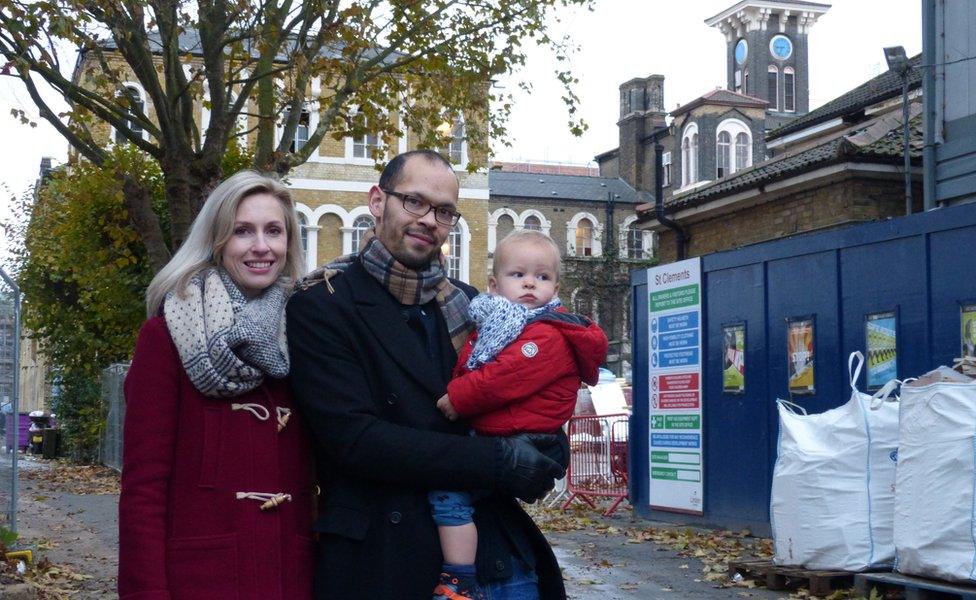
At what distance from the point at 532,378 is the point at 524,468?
0.28m

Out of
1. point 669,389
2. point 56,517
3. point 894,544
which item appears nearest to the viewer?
point 894,544

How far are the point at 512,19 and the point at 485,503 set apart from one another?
13562 millimetres

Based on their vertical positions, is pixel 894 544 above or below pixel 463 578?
below

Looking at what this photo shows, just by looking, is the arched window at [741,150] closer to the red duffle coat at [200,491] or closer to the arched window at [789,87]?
the arched window at [789,87]

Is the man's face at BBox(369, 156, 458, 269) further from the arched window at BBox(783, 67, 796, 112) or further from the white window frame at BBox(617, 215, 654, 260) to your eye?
the arched window at BBox(783, 67, 796, 112)

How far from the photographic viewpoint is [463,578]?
137 inches

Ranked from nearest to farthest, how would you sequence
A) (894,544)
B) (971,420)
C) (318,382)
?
1. (318,382)
2. (971,420)
3. (894,544)

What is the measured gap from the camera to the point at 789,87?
91625mm

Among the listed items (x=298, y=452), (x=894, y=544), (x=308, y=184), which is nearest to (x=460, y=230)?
(x=308, y=184)

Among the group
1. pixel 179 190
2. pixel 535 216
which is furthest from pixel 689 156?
pixel 179 190

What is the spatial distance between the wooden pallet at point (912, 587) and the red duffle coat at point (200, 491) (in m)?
6.12

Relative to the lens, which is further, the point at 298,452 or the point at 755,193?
the point at 755,193

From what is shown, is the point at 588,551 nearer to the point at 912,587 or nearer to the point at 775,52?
the point at 912,587

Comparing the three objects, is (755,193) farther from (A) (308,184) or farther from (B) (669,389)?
(A) (308,184)
